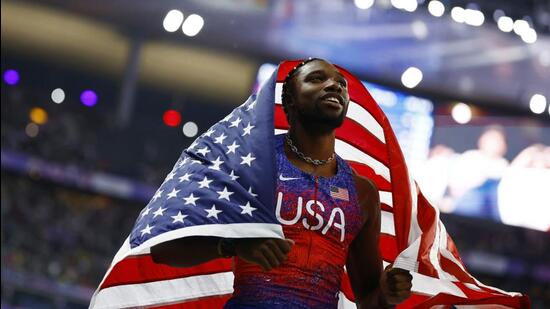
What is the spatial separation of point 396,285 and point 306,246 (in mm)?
287

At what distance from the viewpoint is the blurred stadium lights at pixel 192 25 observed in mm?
13820

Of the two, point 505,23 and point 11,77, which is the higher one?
point 505,23

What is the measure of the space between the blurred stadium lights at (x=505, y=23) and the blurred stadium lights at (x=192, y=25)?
4.37 meters

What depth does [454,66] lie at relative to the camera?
14.6m

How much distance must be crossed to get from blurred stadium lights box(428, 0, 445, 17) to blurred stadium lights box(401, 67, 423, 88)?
1.73 m

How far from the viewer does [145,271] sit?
8.89ft

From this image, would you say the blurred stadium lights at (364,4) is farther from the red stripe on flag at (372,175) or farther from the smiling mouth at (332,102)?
the smiling mouth at (332,102)

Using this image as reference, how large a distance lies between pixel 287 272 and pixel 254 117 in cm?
43

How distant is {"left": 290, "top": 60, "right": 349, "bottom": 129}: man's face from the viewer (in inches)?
84.3

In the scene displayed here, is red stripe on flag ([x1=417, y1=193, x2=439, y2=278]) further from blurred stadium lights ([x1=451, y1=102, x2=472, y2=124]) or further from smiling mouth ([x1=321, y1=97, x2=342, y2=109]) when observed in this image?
blurred stadium lights ([x1=451, y1=102, x2=472, y2=124])

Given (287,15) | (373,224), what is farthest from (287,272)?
(287,15)

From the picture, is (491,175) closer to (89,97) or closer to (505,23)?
(505,23)

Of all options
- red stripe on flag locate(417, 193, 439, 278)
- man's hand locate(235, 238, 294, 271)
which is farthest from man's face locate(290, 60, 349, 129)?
red stripe on flag locate(417, 193, 439, 278)

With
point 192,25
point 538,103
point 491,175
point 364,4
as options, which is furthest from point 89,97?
point 538,103
